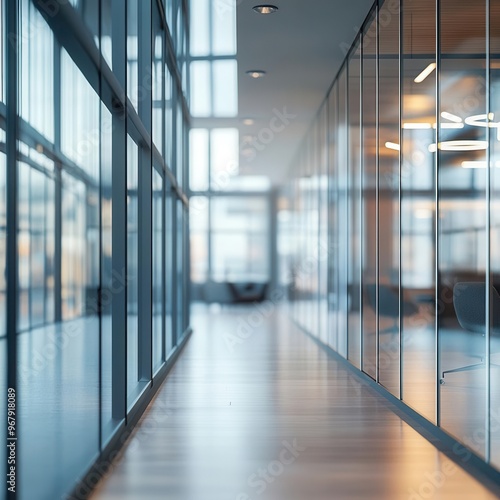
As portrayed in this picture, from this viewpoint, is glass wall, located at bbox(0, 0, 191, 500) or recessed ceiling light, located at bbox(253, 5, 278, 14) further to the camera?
recessed ceiling light, located at bbox(253, 5, 278, 14)

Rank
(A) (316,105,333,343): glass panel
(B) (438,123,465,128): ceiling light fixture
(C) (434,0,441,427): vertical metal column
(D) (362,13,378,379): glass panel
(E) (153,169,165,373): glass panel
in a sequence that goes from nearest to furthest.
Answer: (B) (438,123,465,128): ceiling light fixture → (C) (434,0,441,427): vertical metal column → (D) (362,13,378,379): glass panel → (E) (153,169,165,373): glass panel → (A) (316,105,333,343): glass panel

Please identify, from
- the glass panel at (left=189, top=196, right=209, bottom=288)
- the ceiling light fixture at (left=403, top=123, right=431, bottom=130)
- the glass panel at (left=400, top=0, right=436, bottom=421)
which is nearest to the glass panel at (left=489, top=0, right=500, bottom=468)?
the glass panel at (left=400, top=0, right=436, bottom=421)

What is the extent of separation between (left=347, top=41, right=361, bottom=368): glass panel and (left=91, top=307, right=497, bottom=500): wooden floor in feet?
1.68

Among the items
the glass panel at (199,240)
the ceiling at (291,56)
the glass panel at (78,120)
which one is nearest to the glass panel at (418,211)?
the ceiling at (291,56)

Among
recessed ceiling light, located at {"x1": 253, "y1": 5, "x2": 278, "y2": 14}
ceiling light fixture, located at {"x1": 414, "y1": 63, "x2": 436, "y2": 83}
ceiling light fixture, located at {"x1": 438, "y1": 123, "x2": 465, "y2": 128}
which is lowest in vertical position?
ceiling light fixture, located at {"x1": 438, "y1": 123, "x2": 465, "y2": 128}

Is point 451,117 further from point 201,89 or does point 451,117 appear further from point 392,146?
point 201,89

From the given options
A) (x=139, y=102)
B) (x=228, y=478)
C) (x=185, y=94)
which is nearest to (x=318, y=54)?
(x=185, y=94)

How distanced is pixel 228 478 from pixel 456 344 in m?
1.72

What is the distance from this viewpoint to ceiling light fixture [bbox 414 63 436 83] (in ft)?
15.9

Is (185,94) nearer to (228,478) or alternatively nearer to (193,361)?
(193,361)

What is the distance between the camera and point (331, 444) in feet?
14.9

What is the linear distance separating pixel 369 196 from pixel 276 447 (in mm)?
3179

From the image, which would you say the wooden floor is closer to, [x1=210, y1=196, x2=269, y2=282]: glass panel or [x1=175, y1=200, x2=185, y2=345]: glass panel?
[x1=175, y1=200, x2=185, y2=345]: glass panel

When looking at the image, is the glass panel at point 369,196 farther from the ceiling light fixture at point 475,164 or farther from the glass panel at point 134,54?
the ceiling light fixture at point 475,164
